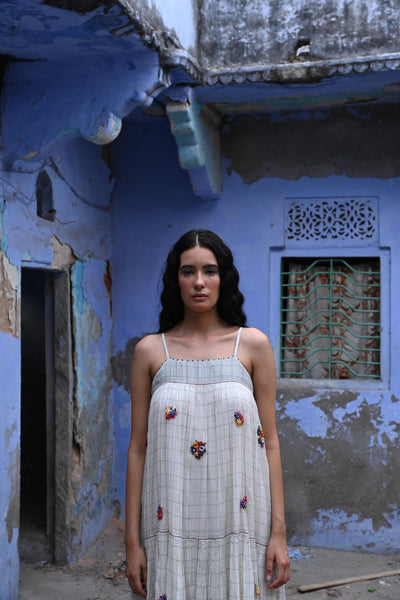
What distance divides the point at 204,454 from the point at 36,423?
4.00 meters

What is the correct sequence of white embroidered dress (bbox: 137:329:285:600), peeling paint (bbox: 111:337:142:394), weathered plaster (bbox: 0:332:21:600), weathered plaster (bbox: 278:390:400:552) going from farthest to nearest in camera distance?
peeling paint (bbox: 111:337:142:394), weathered plaster (bbox: 278:390:400:552), weathered plaster (bbox: 0:332:21:600), white embroidered dress (bbox: 137:329:285:600)

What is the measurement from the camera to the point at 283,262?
16.7ft

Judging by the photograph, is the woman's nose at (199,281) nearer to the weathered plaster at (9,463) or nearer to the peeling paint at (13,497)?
the weathered plaster at (9,463)

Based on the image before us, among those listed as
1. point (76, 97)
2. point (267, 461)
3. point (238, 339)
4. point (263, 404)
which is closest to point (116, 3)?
point (76, 97)

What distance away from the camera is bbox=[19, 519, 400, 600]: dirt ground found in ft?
13.4

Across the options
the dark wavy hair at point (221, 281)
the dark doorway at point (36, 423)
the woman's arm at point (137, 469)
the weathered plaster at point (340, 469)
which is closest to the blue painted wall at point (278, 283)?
the weathered plaster at point (340, 469)

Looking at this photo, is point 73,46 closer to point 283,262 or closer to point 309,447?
point 283,262

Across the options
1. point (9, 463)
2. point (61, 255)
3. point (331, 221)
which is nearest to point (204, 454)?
point (9, 463)

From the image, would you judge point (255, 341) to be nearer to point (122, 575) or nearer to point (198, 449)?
point (198, 449)

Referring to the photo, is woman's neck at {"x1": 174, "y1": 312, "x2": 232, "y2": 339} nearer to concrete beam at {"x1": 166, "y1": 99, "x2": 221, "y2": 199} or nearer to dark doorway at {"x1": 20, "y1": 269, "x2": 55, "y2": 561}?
concrete beam at {"x1": 166, "y1": 99, "x2": 221, "y2": 199}

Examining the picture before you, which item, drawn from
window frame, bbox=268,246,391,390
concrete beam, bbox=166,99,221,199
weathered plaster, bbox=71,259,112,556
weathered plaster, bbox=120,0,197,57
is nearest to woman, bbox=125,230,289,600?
weathered plaster, bbox=120,0,197,57

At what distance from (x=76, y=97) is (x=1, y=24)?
1.99 feet

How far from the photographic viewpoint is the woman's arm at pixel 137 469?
217cm

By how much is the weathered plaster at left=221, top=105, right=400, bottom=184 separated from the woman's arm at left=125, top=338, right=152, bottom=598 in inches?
121
